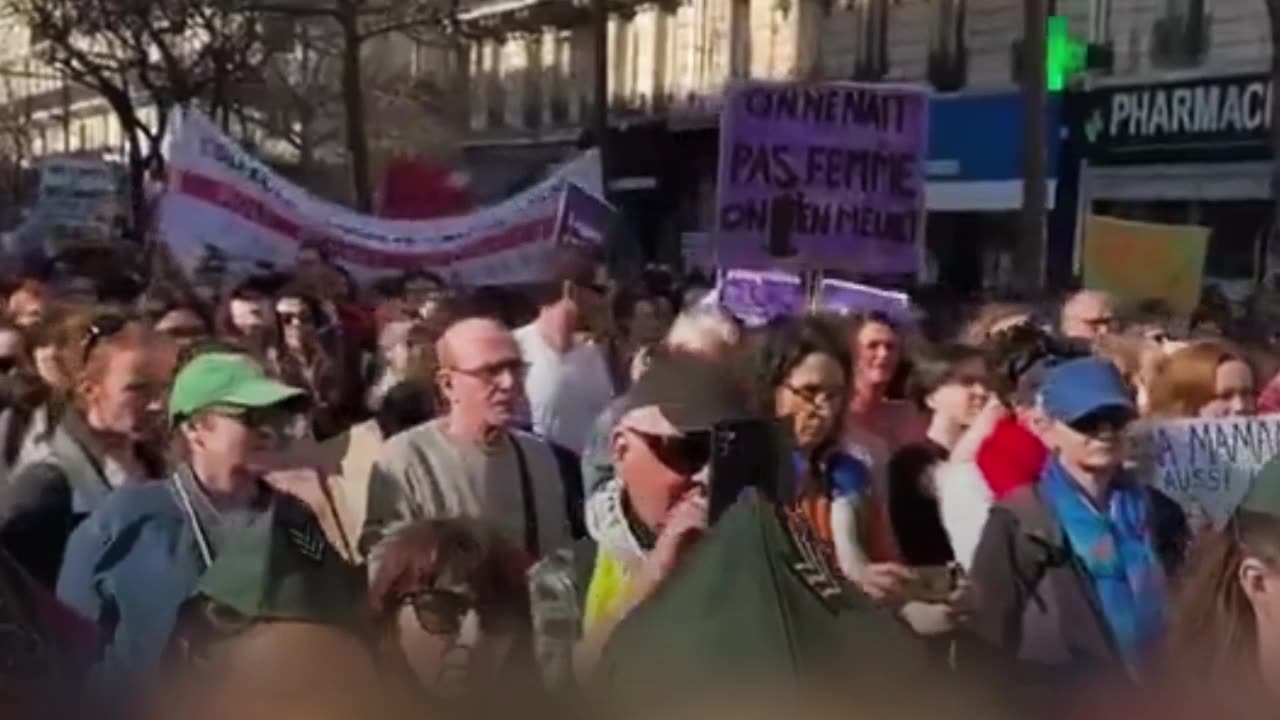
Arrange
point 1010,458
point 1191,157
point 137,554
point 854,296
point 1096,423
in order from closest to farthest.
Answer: point 137,554 → point 1096,423 → point 1010,458 → point 854,296 → point 1191,157

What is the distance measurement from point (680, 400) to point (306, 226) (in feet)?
32.5

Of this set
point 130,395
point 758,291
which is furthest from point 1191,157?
point 130,395

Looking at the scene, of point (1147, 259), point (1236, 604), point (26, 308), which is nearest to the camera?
point (1236, 604)

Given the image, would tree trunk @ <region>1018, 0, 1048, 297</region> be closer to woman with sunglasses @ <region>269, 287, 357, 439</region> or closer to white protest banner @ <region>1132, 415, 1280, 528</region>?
woman with sunglasses @ <region>269, 287, 357, 439</region>

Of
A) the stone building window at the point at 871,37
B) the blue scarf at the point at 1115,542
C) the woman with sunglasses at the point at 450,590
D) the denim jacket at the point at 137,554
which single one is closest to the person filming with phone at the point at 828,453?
the blue scarf at the point at 1115,542

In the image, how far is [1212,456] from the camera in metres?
7.18

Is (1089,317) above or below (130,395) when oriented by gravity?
below

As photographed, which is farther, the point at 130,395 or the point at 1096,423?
the point at 130,395

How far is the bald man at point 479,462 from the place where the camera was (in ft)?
18.9

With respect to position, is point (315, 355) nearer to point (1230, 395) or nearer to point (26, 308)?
point (26, 308)

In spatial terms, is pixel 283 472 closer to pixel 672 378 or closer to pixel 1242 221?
pixel 672 378

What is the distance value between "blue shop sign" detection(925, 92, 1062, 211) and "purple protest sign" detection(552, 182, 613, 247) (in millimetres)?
18679

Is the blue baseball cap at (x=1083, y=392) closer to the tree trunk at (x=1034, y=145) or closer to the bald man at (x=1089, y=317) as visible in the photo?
the bald man at (x=1089, y=317)

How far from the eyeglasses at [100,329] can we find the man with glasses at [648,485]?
6.49 ft
